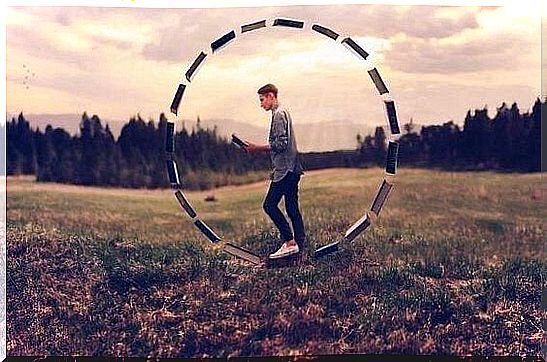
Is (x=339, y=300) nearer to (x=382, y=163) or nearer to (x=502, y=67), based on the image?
(x=382, y=163)

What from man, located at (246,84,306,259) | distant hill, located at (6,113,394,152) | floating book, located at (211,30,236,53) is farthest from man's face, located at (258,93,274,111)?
floating book, located at (211,30,236,53)

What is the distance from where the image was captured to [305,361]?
7.10 m

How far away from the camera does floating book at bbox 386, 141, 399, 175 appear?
7176 mm

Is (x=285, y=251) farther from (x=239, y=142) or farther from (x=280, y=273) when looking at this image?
(x=239, y=142)

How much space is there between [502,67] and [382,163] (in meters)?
1.18

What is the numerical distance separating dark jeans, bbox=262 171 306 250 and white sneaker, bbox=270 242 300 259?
4cm

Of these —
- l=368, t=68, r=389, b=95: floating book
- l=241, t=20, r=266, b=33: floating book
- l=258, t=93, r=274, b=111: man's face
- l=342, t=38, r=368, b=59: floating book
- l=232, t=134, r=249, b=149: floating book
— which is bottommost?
l=232, t=134, r=249, b=149: floating book

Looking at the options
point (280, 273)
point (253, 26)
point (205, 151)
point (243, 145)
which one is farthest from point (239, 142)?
point (280, 273)

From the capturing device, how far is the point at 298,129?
7.15 metres

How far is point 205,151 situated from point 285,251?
99 cm

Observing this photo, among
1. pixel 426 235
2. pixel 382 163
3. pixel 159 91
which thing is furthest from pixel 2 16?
pixel 426 235

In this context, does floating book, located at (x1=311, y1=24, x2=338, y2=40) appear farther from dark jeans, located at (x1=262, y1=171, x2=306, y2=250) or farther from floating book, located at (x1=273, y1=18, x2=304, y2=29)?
dark jeans, located at (x1=262, y1=171, x2=306, y2=250)

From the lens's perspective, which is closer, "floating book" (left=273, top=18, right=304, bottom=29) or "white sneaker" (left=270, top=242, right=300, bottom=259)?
"floating book" (left=273, top=18, right=304, bottom=29)

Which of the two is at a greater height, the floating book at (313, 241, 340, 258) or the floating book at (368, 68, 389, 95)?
the floating book at (368, 68, 389, 95)
